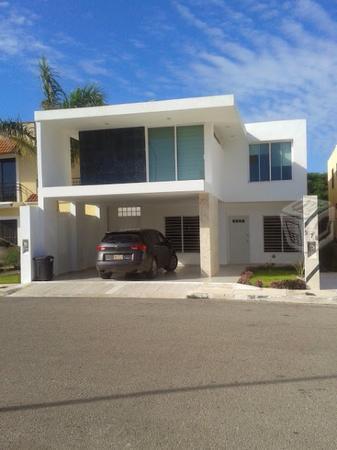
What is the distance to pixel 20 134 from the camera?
73.0 ft

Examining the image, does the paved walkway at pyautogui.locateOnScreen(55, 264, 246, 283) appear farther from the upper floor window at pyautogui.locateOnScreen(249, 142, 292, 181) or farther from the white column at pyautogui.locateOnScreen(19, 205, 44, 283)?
the upper floor window at pyautogui.locateOnScreen(249, 142, 292, 181)

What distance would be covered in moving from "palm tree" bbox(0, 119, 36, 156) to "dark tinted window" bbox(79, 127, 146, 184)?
569cm

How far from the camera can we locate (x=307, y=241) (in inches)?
535

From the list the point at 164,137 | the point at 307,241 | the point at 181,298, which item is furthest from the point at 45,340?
the point at 164,137

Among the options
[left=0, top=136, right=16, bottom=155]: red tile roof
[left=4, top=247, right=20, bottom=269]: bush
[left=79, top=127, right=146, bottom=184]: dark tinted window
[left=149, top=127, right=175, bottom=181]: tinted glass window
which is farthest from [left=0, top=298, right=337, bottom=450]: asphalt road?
[left=0, top=136, right=16, bottom=155]: red tile roof

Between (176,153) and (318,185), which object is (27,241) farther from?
(318,185)

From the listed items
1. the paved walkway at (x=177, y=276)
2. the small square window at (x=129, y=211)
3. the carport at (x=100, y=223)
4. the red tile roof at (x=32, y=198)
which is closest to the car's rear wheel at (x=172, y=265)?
the paved walkway at (x=177, y=276)

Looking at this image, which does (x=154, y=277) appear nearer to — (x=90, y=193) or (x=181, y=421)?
(x=90, y=193)

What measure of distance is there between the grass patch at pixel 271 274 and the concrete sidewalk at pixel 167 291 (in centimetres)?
107

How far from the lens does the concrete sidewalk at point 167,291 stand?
12367 mm

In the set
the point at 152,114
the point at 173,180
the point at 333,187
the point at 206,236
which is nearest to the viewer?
the point at 152,114

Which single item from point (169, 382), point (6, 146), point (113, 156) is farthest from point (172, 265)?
point (169, 382)

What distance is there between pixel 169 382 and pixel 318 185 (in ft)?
145

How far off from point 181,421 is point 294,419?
1.01 meters
